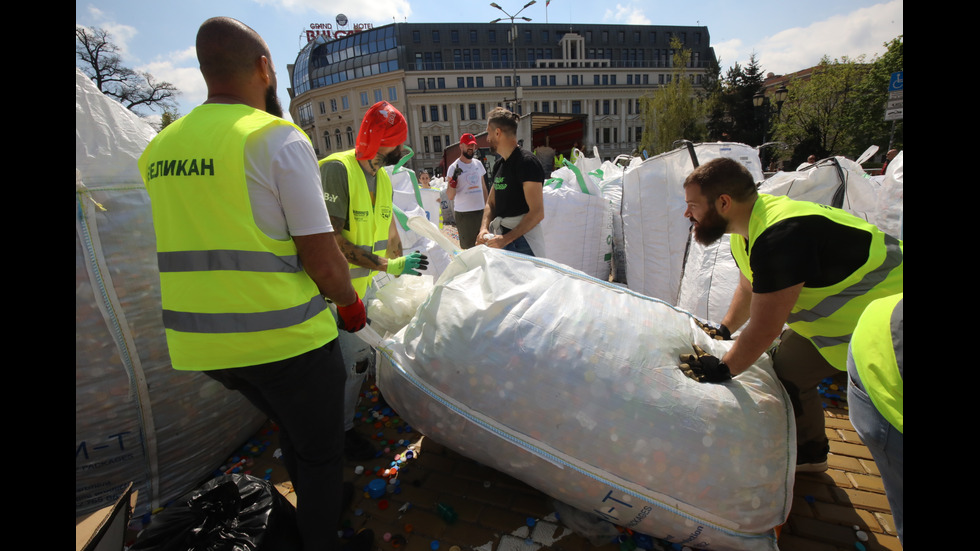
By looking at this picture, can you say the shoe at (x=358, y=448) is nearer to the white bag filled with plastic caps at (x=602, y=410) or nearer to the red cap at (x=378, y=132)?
the white bag filled with plastic caps at (x=602, y=410)

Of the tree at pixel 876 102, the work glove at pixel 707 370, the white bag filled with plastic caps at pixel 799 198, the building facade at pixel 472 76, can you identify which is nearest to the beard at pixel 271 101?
the work glove at pixel 707 370

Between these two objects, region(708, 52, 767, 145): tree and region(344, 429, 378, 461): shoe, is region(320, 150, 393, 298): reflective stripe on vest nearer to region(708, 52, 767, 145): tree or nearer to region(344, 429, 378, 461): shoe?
region(344, 429, 378, 461): shoe

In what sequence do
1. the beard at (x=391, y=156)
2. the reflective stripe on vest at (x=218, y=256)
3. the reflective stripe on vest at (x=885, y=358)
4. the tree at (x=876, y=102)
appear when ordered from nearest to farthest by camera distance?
the reflective stripe on vest at (x=885, y=358) → the reflective stripe on vest at (x=218, y=256) → the beard at (x=391, y=156) → the tree at (x=876, y=102)

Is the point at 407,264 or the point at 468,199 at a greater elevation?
the point at 468,199

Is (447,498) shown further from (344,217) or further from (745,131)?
(745,131)

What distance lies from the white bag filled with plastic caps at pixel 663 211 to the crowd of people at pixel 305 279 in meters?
1.47

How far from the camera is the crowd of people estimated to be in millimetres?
966

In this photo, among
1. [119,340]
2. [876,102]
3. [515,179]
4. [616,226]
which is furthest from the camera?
[876,102]

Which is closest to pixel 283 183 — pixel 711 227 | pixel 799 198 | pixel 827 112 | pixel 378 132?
pixel 378 132

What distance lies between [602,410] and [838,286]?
956 mm

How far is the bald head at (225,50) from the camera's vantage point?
41.8 inches

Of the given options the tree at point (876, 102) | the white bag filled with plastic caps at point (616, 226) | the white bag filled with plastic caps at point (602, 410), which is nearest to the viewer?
the white bag filled with plastic caps at point (602, 410)

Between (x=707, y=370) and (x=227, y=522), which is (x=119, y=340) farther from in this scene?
(x=707, y=370)

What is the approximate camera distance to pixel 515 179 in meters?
2.59
